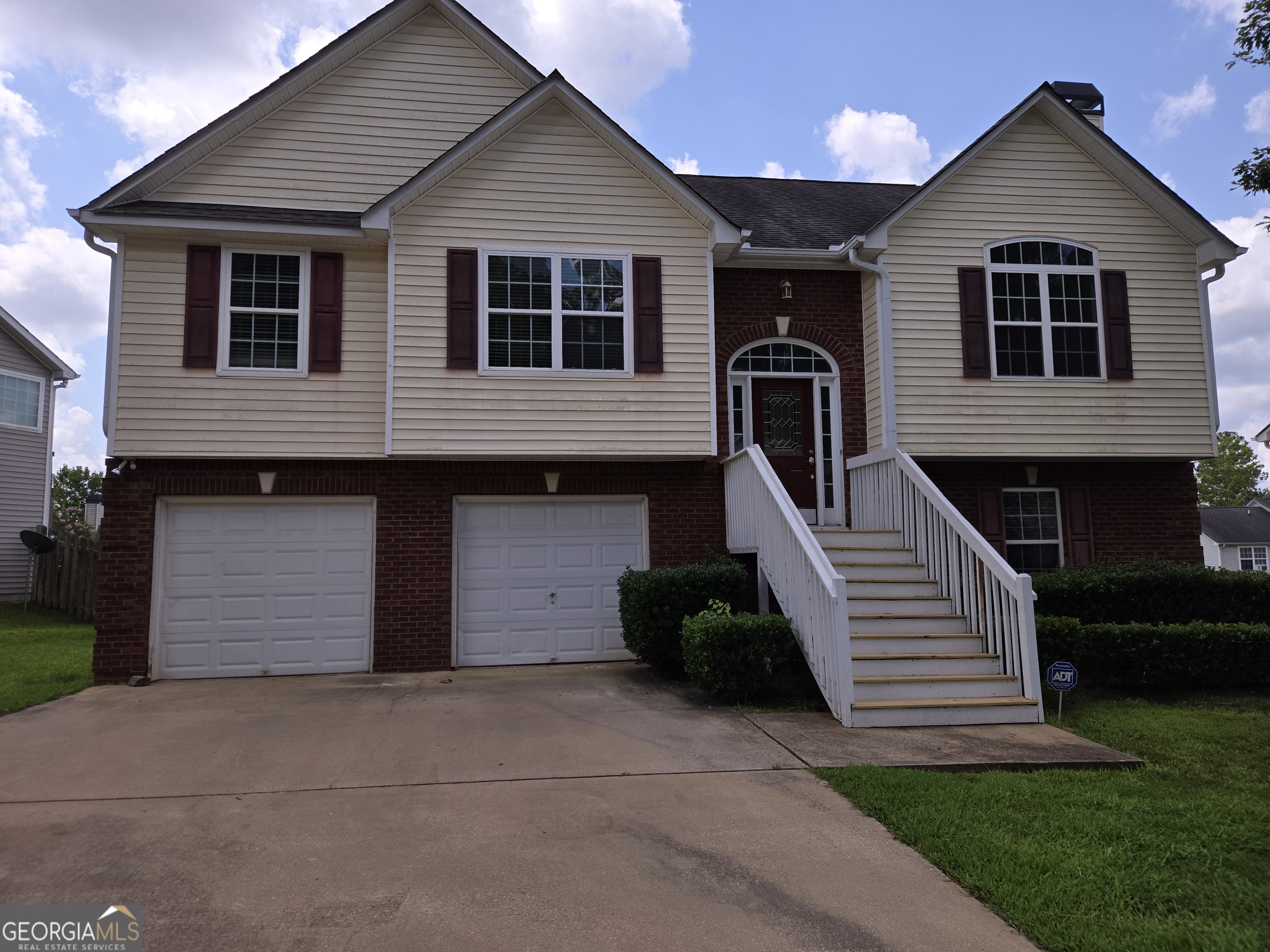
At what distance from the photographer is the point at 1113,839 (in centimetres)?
445

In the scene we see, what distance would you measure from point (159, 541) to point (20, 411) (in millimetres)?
13589

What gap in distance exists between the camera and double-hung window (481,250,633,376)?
33.3ft

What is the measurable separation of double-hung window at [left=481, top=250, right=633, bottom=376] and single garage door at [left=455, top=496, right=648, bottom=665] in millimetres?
1811

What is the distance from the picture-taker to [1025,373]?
1120cm

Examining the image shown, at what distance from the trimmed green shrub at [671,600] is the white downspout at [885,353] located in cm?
302

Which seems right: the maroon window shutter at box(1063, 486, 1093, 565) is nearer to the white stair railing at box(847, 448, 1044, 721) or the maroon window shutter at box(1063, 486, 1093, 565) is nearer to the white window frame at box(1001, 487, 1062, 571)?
the white window frame at box(1001, 487, 1062, 571)

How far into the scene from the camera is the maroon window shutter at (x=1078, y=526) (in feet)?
38.3

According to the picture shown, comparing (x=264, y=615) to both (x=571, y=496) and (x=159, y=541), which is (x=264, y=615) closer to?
(x=159, y=541)

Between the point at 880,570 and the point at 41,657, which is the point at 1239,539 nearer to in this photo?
the point at 880,570

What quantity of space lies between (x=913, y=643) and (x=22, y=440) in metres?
21.0

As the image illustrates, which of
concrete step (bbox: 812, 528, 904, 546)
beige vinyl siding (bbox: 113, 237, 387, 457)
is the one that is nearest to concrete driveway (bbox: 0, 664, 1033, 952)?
concrete step (bbox: 812, 528, 904, 546)

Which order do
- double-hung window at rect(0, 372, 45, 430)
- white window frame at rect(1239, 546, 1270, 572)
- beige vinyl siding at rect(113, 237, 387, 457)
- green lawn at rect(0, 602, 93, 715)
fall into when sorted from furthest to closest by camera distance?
white window frame at rect(1239, 546, 1270, 572) → double-hung window at rect(0, 372, 45, 430) → beige vinyl siding at rect(113, 237, 387, 457) → green lawn at rect(0, 602, 93, 715)

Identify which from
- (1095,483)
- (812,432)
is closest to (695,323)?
(812,432)

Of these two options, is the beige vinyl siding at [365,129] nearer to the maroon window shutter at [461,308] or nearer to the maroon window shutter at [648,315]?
the maroon window shutter at [461,308]
